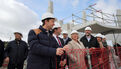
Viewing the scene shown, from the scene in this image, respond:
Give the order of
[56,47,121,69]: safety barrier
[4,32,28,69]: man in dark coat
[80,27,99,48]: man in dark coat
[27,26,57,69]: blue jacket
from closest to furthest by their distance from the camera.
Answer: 1. [27,26,57,69]: blue jacket
2. [56,47,121,69]: safety barrier
3. [4,32,28,69]: man in dark coat
4. [80,27,99,48]: man in dark coat

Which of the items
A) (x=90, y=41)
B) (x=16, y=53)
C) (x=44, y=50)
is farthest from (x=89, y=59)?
(x=16, y=53)

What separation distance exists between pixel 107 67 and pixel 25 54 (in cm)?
325

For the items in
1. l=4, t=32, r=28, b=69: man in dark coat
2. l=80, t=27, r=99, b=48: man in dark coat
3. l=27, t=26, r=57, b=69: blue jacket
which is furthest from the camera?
l=80, t=27, r=99, b=48: man in dark coat

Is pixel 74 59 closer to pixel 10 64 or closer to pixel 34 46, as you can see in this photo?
pixel 34 46

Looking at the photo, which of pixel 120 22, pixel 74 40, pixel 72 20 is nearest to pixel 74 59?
pixel 74 40

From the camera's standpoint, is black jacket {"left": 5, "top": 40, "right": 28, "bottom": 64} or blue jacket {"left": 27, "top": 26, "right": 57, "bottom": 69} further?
black jacket {"left": 5, "top": 40, "right": 28, "bottom": 64}

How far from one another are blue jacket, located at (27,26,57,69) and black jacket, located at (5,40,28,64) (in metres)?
1.92

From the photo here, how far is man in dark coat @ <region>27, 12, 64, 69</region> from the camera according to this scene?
157 cm

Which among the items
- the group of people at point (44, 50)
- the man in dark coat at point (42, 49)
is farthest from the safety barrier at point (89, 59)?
the man in dark coat at point (42, 49)

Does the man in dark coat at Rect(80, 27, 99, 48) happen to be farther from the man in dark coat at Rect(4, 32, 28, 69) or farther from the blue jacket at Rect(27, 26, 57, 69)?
the man in dark coat at Rect(4, 32, 28, 69)

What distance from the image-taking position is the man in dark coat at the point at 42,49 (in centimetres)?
157

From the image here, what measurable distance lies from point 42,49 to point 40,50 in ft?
0.13

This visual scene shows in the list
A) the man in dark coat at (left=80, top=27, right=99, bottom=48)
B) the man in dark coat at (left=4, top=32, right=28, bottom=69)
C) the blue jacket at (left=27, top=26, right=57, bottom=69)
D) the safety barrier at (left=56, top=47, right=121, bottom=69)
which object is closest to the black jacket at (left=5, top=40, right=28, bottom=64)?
the man in dark coat at (left=4, top=32, right=28, bottom=69)

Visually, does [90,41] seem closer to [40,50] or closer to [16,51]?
[40,50]
